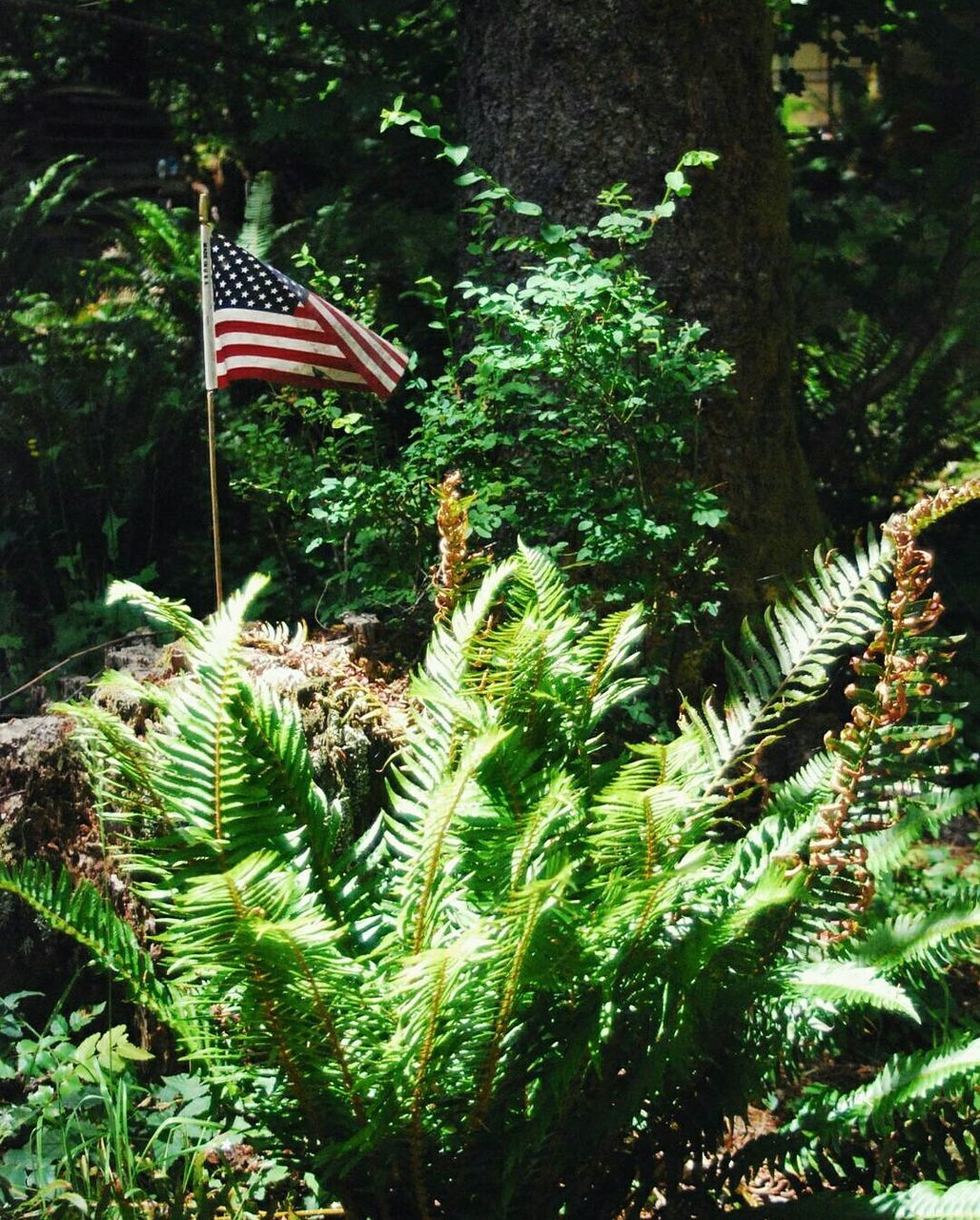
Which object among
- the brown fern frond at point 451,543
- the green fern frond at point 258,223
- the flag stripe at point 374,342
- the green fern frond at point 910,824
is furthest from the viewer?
the green fern frond at point 258,223

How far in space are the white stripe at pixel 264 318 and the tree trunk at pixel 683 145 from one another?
128cm

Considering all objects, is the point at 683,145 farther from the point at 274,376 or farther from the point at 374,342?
the point at 274,376

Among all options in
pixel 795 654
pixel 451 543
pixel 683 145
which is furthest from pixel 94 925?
pixel 683 145

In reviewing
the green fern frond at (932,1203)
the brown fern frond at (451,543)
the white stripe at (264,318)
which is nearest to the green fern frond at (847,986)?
the green fern frond at (932,1203)

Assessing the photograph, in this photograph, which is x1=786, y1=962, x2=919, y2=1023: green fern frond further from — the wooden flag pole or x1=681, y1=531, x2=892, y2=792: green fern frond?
the wooden flag pole

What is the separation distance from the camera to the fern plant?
7.34ft

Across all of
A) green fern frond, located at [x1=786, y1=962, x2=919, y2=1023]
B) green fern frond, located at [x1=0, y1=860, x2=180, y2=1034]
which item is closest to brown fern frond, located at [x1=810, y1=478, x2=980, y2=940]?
green fern frond, located at [x1=786, y1=962, x2=919, y2=1023]

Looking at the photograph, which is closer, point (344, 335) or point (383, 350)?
point (344, 335)

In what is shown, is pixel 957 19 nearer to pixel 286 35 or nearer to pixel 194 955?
pixel 286 35

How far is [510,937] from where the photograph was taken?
2.21m

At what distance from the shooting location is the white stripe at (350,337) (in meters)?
3.63

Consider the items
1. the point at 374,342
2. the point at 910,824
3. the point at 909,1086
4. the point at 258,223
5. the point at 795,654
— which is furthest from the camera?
the point at 258,223

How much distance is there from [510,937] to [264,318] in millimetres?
2074

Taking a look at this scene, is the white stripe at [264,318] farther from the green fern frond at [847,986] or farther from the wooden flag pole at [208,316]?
the green fern frond at [847,986]
